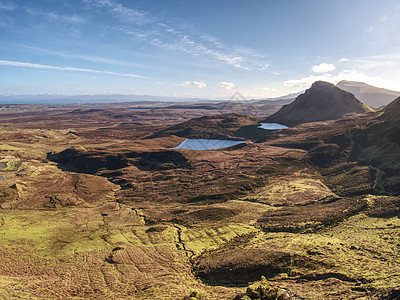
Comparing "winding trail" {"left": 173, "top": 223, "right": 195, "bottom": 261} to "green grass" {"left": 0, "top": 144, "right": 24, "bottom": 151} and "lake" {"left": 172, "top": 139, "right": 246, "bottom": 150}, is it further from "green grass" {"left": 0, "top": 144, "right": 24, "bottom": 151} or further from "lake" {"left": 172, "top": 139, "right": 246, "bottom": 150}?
"green grass" {"left": 0, "top": 144, "right": 24, "bottom": 151}

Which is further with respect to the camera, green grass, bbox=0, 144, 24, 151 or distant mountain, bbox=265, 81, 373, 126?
distant mountain, bbox=265, 81, 373, 126

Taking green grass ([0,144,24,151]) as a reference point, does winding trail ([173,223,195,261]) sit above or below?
below

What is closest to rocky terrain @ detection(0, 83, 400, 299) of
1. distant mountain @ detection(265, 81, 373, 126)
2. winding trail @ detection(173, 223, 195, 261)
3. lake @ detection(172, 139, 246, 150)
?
winding trail @ detection(173, 223, 195, 261)

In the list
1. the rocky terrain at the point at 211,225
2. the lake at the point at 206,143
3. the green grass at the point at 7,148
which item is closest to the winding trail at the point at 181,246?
the rocky terrain at the point at 211,225

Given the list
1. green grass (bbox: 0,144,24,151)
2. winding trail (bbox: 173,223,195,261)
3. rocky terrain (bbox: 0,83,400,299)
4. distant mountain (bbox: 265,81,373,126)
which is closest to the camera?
rocky terrain (bbox: 0,83,400,299)

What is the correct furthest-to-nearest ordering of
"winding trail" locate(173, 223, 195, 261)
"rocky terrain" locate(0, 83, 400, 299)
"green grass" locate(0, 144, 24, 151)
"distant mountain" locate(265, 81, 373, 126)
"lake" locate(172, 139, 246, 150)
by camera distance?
1. "distant mountain" locate(265, 81, 373, 126)
2. "lake" locate(172, 139, 246, 150)
3. "green grass" locate(0, 144, 24, 151)
4. "winding trail" locate(173, 223, 195, 261)
5. "rocky terrain" locate(0, 83, 400, 299)

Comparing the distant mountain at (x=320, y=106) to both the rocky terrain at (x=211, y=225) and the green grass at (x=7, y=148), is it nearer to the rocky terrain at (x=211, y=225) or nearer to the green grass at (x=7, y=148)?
the rocky terrain at (x=211, y=225)

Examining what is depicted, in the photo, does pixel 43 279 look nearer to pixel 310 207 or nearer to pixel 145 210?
pixel 145 210

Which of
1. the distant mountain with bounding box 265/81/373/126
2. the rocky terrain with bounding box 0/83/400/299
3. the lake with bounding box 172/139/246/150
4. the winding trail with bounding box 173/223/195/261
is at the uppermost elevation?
the distant mountain with bounding box 265/81/373/126

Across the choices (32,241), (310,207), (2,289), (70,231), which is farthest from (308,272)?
(32,241)
